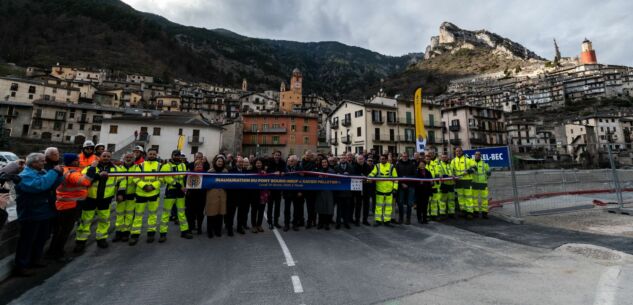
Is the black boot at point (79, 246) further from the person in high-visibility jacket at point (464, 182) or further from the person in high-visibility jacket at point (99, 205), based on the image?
the person in high-visibility jacket at point (464, 182)

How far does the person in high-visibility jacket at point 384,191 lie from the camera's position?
7.03 metres

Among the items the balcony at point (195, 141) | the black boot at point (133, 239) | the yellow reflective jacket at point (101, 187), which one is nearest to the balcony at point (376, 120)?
the balcony at point (195, 141)

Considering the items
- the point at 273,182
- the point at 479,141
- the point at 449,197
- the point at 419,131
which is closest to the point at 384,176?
the point at 449,197

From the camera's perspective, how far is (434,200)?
7812 mm

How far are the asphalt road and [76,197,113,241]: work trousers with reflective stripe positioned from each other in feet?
1.15

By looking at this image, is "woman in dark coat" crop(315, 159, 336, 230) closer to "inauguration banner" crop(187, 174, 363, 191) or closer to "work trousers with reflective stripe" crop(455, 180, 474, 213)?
"inauguration banner" crop(187, 174, 363, 191)

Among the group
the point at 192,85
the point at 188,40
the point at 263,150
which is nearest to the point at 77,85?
the point at 192,85

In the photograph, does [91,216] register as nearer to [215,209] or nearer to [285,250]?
[215,209]

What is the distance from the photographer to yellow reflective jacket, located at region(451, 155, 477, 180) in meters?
7.74

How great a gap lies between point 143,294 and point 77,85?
266 feet

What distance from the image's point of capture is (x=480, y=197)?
7.84 metres

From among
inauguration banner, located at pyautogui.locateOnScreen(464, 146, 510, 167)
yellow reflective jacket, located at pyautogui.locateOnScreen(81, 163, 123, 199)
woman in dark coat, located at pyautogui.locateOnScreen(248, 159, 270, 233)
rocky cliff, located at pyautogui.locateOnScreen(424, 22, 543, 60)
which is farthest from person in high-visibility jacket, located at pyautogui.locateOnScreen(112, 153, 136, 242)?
rocky cliff, located at pyautogui.locateOnScreen(424, 22, 543, 60)

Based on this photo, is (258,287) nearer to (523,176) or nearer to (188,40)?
(523,176)

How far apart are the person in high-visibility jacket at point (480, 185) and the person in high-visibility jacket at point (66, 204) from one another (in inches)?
367
